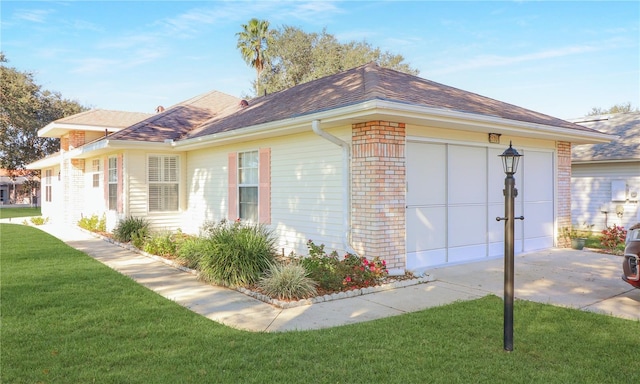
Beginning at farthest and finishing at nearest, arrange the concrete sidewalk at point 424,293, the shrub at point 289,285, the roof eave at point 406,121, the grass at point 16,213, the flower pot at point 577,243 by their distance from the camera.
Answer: the grass at point 16,213 < the flower pot at point 577,243 < the roof eave at point 406,121 < the shrub at point 289,285 < the concrete sidewalk at point 424,293

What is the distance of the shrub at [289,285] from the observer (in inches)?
240

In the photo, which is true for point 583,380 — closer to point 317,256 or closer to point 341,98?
point 317,256

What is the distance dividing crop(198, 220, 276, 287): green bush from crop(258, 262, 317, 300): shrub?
0.57 metres

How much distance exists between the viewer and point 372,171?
7227 mm

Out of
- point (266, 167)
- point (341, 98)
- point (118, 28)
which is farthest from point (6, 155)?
point (341, 98)

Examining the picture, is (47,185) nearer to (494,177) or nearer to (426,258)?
(426,258)

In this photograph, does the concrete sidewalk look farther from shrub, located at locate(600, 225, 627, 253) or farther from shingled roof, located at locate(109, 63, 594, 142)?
shingled roof, located at locate(109, 63, 594, 142)

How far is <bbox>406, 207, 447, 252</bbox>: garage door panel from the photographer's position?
25.8 feet

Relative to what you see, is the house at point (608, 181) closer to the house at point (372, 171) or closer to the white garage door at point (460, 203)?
the house at point (372, 171)

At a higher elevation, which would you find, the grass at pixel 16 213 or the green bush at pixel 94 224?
the green bush at pixel 94 224

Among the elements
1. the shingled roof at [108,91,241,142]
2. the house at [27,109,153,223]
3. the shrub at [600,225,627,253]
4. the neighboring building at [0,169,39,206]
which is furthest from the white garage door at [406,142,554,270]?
the neighboring building at [0,169,39,206]

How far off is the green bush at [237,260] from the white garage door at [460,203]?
8.43ft

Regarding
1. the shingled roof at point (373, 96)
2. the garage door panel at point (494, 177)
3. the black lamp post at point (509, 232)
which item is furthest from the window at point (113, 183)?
the black lamp post at point (509, 232)

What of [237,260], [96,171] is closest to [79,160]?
[96,171]
